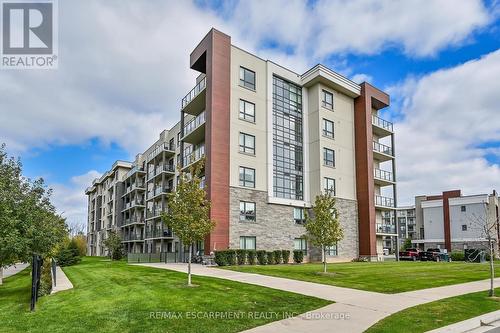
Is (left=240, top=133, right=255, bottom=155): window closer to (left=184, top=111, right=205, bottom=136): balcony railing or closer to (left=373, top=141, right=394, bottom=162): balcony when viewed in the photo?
(left=184, top=111, right=205, bottom=136): balcony railing

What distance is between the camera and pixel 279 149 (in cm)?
3653

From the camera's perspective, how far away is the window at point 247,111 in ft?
111

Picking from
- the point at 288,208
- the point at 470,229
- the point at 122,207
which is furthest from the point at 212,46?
the point at 470,229

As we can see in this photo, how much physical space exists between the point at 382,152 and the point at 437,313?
34.3 metres

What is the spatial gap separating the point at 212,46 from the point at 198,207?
64.0 ft

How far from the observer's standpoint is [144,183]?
60.4m

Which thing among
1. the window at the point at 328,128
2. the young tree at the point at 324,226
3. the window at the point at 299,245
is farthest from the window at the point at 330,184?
the young tree at the point at 324,226

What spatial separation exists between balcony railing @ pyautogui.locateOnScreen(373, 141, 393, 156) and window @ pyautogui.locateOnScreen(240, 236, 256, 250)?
1911cm

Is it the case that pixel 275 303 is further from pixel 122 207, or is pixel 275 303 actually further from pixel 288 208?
pixel 122 207

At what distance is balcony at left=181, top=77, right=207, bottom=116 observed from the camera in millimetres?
34781

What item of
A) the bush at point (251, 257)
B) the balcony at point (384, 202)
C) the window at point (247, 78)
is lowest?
the bush at point (251, 257)

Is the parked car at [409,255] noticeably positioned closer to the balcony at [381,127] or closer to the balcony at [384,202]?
the balcony at [384,202]

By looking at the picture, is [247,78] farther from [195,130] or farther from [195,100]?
[195,130]

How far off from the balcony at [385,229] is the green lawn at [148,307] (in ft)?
101
